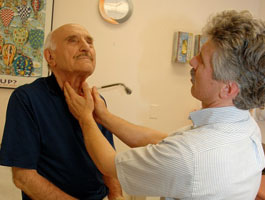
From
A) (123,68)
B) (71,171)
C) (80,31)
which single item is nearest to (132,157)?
(71,171)

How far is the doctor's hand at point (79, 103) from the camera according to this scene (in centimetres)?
109

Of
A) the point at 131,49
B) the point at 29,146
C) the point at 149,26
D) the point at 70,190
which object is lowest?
the point at 70,190

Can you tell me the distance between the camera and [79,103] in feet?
3.74

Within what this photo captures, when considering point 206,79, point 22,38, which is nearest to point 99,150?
point 206,79

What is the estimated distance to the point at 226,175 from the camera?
2.43 ft

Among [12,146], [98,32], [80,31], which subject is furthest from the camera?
[98,32]

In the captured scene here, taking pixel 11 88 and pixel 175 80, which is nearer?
pixel 11 88

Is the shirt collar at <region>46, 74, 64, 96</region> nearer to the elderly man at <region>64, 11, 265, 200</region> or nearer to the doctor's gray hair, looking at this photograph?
the elderly man at <region>64, 11, 265, 200</region>

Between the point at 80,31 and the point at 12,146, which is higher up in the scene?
the point at 80,31

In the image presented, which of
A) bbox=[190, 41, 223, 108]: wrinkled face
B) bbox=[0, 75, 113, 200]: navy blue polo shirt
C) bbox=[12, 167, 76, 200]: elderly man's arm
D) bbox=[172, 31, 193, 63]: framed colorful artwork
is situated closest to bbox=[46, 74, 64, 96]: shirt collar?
bbox=[0, 75, 113, 200]: navy blue polo shirt

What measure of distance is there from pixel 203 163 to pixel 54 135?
28.8 inches

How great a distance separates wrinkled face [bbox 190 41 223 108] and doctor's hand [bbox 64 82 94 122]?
1.61ft

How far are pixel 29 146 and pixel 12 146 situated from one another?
7cm

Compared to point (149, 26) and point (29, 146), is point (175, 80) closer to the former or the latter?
point (149, 26)
